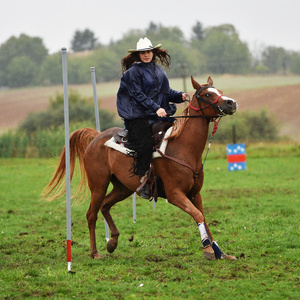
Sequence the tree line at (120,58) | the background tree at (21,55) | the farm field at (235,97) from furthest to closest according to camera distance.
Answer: the background tree at (21,55) → the tree line at (120,58) → the farm field at (235,97)

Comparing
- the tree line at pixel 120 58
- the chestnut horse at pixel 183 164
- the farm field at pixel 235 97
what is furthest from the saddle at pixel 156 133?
the farm field at pixel 235 97

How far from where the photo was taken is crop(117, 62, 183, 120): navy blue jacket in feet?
25.6

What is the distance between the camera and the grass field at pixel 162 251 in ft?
20.4

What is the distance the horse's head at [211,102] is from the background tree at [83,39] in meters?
75.9

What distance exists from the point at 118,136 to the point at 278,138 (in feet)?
95.4

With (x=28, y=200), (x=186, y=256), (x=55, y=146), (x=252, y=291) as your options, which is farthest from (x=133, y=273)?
(x=55, y=146)

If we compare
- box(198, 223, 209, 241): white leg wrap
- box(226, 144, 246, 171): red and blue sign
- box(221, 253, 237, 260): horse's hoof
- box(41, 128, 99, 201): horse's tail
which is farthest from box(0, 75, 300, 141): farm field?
box(198, 223, 209, 241): white leg wrap

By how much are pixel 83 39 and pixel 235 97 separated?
156 ft

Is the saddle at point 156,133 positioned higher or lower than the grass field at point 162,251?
higher

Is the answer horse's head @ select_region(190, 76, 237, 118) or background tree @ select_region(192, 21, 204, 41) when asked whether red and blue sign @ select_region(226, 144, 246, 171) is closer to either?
horse's head @ select_region(190, 76, 237, 118)

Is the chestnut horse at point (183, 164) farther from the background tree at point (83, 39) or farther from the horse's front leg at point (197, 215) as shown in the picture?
the background tree at point (83, 39)

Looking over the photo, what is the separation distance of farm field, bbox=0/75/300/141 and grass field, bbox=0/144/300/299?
22.2 m

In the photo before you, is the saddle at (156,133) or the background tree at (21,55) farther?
the background tree at (21,55)

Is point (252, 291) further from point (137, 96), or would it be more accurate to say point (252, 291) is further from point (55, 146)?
point (55, 146)
